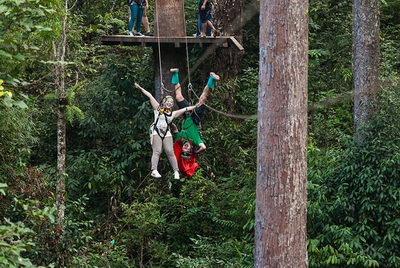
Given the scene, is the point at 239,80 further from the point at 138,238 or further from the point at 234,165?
the point at 138,238

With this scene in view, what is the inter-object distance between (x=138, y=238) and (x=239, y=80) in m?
4.01

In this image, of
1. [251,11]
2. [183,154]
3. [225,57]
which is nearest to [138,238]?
[183,154]

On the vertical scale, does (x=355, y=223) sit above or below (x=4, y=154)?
below

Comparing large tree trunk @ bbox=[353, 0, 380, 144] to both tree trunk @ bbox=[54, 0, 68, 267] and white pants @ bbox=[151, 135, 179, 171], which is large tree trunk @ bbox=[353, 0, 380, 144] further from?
tree trunk @ bbox=[54, 0, 68, 267]

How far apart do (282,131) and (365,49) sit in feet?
17.5

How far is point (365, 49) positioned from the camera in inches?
530

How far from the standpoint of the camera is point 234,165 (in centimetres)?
1460

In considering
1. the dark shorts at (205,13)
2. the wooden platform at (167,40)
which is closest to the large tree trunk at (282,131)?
the wooden platform at (167,40)

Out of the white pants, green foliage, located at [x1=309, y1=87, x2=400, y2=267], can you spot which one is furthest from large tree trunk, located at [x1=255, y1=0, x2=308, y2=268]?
the white pants

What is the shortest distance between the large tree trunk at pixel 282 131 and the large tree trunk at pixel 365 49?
4.65m

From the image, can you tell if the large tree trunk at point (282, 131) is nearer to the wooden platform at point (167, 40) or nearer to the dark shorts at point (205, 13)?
the wooden platform at point (167, 40)

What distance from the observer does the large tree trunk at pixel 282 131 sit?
870 cm

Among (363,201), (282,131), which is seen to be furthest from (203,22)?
(282,131)

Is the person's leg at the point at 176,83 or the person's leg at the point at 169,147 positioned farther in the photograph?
the person's leg at the point at 176,83
